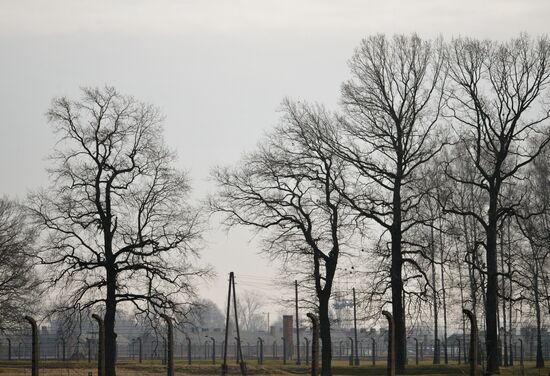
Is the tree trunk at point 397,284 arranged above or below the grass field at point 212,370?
above

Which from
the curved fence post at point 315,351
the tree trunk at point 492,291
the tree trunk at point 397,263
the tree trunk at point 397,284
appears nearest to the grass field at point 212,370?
the tree trunk at point 492,291

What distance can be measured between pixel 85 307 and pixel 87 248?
2.76m

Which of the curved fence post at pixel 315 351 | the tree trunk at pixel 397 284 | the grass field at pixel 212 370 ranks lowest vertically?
the grass field at pixel 212 370

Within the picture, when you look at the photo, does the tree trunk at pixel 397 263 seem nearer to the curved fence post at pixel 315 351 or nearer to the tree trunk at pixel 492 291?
the tree trunk at pixel 492 291

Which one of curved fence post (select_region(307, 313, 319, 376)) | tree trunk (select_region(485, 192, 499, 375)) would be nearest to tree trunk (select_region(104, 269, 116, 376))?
tree trunk (select_region(485, 192, 499, 375))

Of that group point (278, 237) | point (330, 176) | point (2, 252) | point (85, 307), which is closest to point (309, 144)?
point (330, 176)

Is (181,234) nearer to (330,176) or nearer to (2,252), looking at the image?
(330,176)

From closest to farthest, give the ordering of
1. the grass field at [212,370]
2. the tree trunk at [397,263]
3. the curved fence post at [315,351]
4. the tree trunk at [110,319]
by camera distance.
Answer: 1. the curved fence post at [315,351]
2. the tree trunk at [397,263]
3. the tree trunk at [110,319]
4. the grass field at [212,370]

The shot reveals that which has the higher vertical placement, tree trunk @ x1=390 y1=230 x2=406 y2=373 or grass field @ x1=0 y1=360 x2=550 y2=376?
tree trunk @ x1=390 y1=230 x2=406 y2=373

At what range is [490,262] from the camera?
42.6 m

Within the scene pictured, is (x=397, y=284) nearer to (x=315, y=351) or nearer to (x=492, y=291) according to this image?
(x=492, y=291)

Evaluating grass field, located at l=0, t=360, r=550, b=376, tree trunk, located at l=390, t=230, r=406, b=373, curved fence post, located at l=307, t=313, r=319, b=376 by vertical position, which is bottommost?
grass field, located at l=0, t=360, r=550, b=376

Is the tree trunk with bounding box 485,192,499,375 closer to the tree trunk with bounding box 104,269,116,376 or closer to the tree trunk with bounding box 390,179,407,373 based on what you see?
the tree trunk with bounding box 390,179,407,373

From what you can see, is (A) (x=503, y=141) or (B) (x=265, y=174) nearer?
(A) (x=503, y=141)
